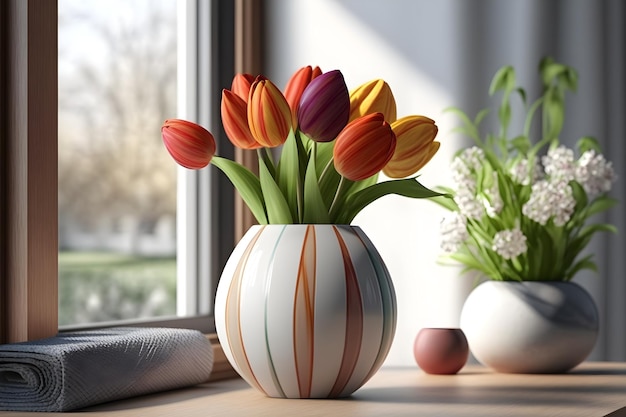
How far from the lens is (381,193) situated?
1212mm

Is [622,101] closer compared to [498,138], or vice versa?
[498,138]

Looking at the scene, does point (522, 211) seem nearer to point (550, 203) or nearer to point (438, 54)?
point (550, 203)

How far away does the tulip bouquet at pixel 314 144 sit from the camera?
1128mm

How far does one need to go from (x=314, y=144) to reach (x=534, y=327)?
527 mm

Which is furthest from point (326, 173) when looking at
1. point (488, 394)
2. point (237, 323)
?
point (488, 394)

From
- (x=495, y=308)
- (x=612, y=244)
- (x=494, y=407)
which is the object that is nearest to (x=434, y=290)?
(x=495, y=308)

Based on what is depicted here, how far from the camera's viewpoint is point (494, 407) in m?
1.13

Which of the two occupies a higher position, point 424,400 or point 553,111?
point 553,111

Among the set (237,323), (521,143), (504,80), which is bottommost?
(237,323)

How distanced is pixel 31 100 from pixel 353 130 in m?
0.42

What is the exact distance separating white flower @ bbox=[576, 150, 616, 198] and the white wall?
0.25 m

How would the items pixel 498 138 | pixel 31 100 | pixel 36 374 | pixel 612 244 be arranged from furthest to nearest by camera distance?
pixel 612 244 < pixel 498 138 < pixel 31 100 < pixel 36 374

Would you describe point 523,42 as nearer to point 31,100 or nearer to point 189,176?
Result: point 189,176

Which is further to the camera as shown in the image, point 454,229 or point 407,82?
point 407,82
